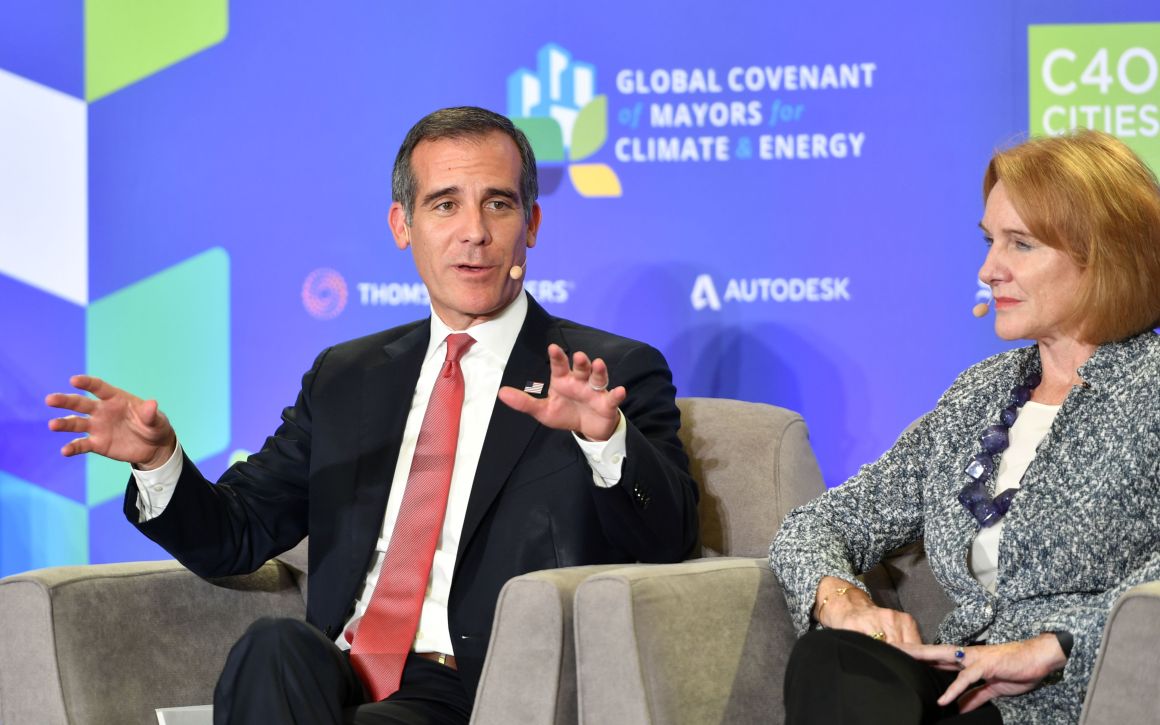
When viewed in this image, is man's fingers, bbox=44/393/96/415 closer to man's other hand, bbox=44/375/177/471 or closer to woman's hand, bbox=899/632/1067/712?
man's other hand, bbox=44/375/177/471

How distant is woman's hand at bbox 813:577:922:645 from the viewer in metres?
1.98

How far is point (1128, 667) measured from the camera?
5.46ft

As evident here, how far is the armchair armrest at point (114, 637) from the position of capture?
6.93ft

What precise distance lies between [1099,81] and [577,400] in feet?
6.21

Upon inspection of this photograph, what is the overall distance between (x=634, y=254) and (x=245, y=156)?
3.54ft

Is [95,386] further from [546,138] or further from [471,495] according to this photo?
[546,138]

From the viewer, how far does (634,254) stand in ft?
11.1

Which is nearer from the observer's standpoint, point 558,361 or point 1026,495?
point 558,361

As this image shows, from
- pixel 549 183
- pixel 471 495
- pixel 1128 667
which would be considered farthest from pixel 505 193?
pixel 1128 667

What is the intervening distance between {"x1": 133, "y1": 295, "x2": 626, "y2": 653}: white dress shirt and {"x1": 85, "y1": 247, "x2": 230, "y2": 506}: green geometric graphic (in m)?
1.28

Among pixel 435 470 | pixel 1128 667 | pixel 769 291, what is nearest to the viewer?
pixel 1128 667

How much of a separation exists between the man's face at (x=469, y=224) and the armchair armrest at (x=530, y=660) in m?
0.67

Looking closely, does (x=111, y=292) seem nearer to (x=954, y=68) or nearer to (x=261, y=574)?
(x=261, y=574)

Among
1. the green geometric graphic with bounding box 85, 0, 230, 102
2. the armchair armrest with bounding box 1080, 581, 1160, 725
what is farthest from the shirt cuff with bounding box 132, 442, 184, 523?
the green geometric graphic with bounding box 85, 0, 230, 102
